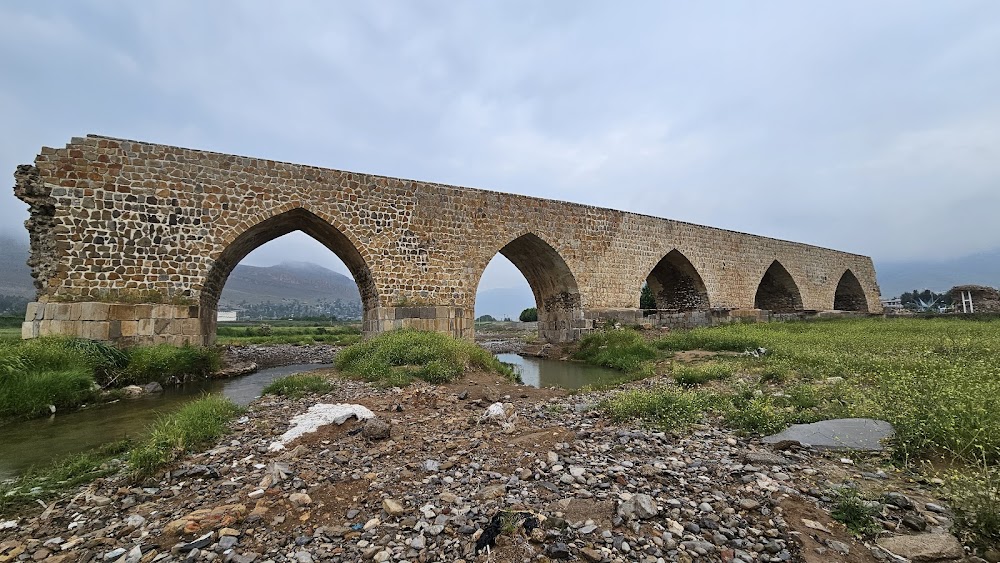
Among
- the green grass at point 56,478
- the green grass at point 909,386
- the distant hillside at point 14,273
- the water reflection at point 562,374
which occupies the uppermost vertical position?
the distant hillside at point 14,273

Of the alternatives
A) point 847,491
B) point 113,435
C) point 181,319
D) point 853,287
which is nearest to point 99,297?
point 181,319

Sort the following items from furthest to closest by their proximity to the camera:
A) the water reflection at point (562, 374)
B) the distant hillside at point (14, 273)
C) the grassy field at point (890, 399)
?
the distant hillside at point (14, 273)
the water reflection at point (562, 374)
the grassy field at point (890, 399)

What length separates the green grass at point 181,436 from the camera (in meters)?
3.84

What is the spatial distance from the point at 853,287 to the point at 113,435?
37.3 metres

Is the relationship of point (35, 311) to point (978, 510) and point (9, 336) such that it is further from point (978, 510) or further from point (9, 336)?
point (978, 510)

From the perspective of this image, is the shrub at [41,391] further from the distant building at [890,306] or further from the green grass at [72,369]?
Result: the distant building at [890,306]

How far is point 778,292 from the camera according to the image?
83.3 ft

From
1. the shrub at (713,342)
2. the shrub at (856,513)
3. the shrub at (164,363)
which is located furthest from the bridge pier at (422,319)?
the shrub at (856,513)

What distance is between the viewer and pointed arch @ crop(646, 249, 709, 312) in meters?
20.2

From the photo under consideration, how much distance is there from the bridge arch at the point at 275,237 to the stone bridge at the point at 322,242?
7 centimetres

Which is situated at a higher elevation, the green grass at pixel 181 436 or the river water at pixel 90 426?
the green grass at pixel 181 436

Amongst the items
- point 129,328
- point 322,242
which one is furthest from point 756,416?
point 322,242

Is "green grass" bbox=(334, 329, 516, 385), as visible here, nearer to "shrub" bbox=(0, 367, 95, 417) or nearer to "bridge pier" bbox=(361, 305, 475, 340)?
"bridge pier" bbox=(361, 305, 475, 340)

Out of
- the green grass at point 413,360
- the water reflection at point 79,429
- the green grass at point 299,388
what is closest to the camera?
the water reflection at point 79,429
